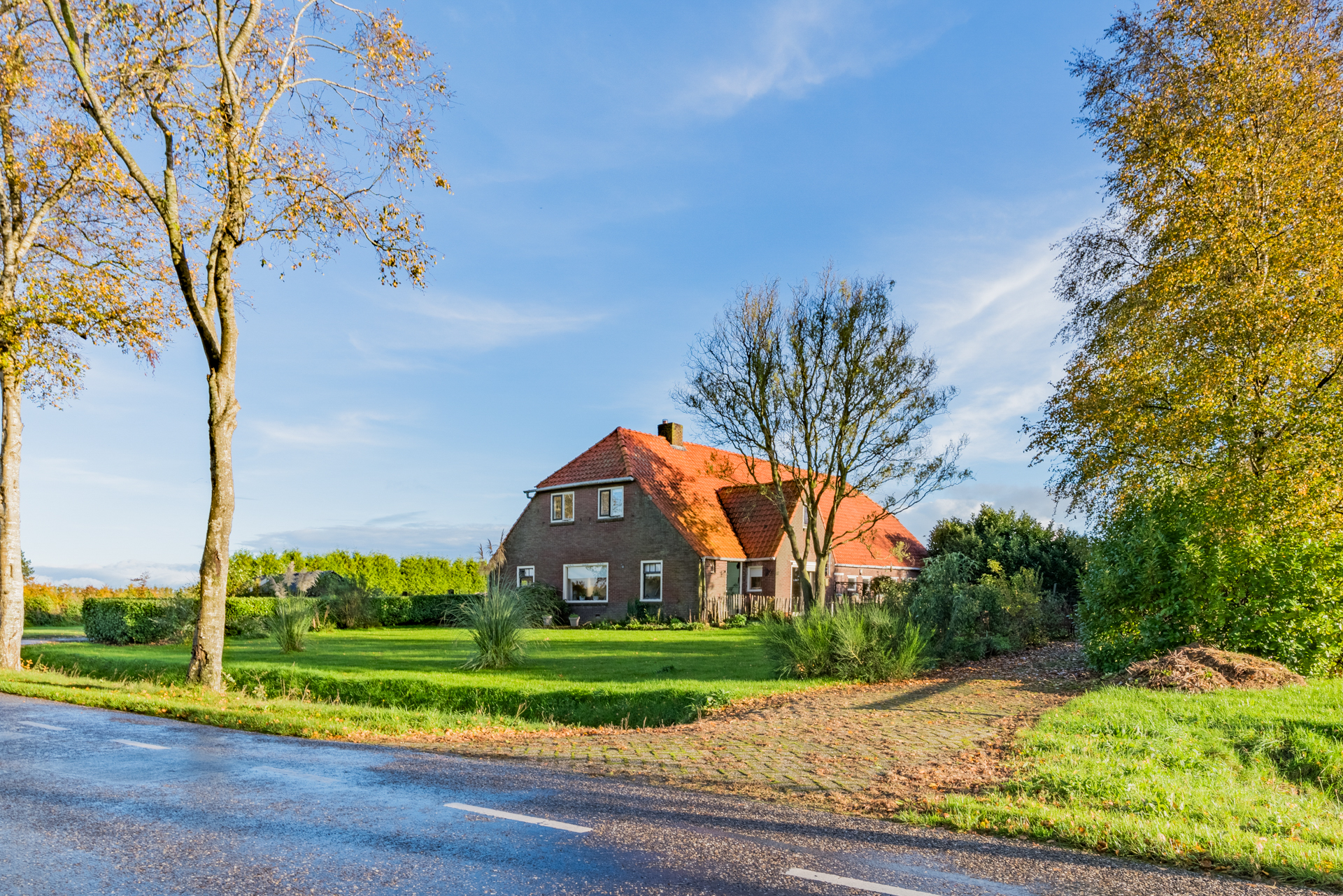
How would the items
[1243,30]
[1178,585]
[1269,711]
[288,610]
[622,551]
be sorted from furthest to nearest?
[622,551], [288,610], [1243,30], [1178,585], [1269,711]

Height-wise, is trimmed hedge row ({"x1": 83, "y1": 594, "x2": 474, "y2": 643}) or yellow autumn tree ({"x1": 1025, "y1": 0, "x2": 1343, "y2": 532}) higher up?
yellow autumn tree ({"x1": 1025, "y1": 0, "x2": 1343, "y2": 532})

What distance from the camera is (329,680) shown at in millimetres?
16172

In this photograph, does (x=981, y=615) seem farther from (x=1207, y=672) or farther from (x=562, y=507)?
(x=562, y=507)

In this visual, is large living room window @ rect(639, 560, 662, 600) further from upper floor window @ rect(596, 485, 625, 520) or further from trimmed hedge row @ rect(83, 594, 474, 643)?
trimmed hedge row @ rect(83, 594, 474, 643)

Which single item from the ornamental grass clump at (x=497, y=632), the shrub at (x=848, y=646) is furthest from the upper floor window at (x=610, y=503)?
the shrub at (x=848, y=646)

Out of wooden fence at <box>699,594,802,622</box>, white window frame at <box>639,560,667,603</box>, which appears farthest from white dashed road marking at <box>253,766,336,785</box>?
white window frame at <box>639,560,667,603</box>

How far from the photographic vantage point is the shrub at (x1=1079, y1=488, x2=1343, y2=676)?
560 inches

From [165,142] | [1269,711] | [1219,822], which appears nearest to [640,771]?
[1219,822]

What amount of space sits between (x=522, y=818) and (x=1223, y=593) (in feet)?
43.7

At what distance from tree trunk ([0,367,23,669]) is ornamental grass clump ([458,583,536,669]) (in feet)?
31.7

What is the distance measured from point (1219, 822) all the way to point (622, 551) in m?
31.5

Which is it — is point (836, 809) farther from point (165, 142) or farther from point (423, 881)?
point (165, 142)

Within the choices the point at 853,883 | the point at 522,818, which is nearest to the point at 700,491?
the point at 522,818

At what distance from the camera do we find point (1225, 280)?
1820 cm
